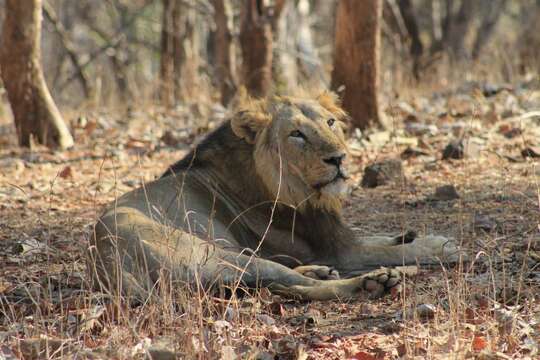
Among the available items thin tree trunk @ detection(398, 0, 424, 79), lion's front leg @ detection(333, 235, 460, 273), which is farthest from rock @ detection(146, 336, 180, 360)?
thin tree trunk @ detection(398, 0, 424, 79)

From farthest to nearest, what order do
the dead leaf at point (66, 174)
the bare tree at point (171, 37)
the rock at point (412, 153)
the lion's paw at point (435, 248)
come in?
the bare tree at point (171, 37)
the rock at point (412, 153)
the dead leaf at point (66, 174)
the lion's paw at point (435, 248)

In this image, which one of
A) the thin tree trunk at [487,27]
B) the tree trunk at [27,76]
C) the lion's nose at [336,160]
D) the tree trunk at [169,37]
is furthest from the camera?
the thin tree trunk at [487,27]

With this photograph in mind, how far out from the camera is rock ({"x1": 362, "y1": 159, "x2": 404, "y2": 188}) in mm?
7293

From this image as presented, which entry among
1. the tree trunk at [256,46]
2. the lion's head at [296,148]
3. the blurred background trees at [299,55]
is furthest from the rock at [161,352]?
the tree trunk at [256,46]

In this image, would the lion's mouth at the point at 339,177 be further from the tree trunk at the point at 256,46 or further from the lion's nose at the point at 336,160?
the tree trunk at the point at 256,46

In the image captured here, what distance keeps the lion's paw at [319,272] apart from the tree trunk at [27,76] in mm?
4847

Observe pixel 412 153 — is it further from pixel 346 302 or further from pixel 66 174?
pixel 346 302

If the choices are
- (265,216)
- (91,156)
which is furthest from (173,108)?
(265,216)

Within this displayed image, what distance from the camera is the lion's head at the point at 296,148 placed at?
5.10 m

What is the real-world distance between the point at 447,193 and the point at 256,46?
4.75 metres

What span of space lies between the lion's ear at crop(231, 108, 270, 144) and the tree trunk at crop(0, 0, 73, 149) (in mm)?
4243

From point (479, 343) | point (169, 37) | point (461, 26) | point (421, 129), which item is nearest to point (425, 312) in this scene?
point (479, 343)

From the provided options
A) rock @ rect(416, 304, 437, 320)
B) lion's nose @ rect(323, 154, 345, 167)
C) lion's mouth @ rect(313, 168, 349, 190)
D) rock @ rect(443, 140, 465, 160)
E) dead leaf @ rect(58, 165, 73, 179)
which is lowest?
rock @ rect(416, 304, 437, 320)

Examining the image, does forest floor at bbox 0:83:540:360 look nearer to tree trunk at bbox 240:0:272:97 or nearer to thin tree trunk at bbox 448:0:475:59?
tree trunk at bbox 240:0:272:97
